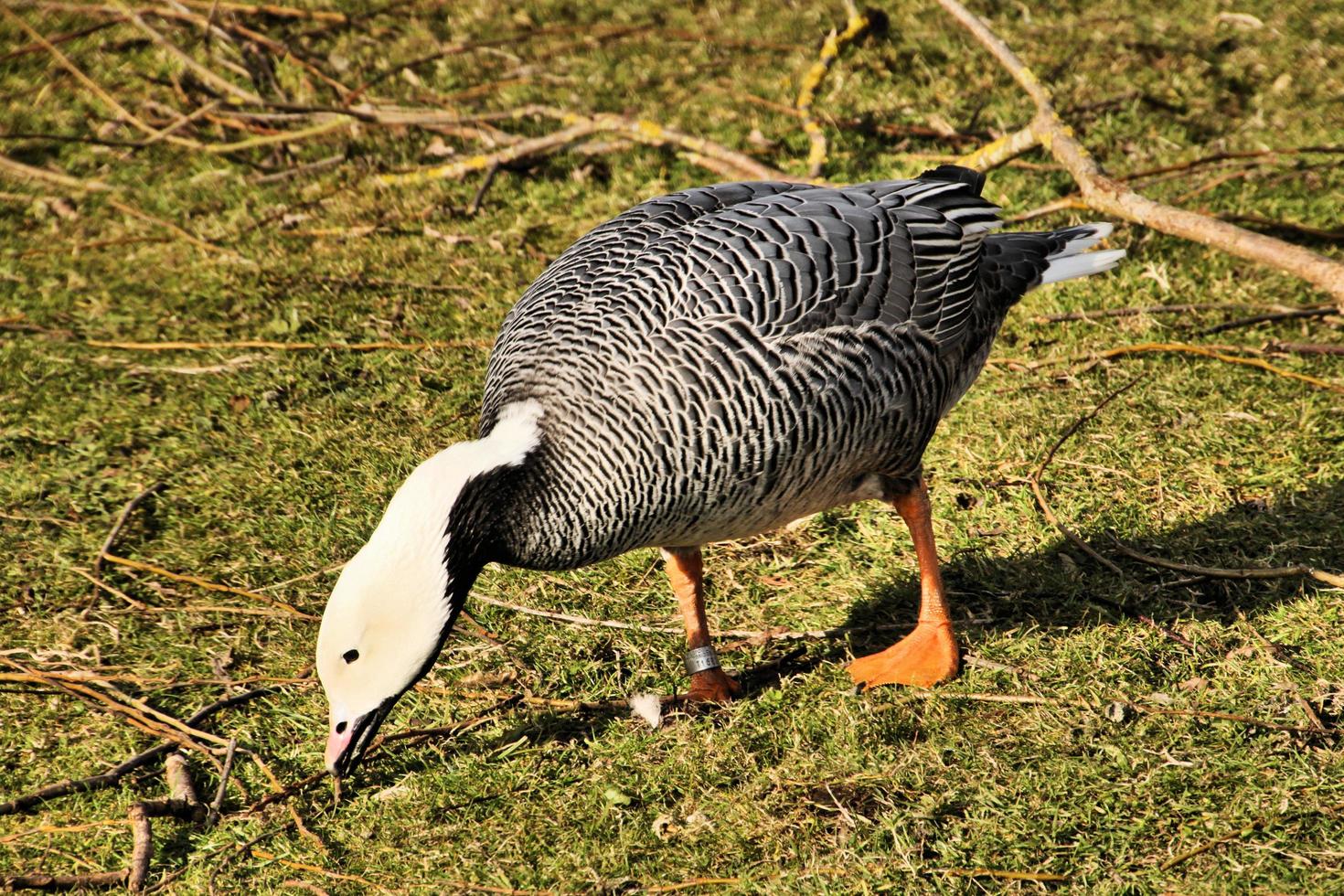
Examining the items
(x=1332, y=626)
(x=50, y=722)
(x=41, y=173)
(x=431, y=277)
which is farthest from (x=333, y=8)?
(x=1332, y=626)

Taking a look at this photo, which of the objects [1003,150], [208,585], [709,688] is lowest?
[208,585]

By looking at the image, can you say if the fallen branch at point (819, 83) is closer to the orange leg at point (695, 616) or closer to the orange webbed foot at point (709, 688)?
the orange leg at point (695, 616)

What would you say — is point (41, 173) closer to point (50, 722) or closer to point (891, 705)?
point (50, 722)

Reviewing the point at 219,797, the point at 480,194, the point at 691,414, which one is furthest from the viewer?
the point at 480,194

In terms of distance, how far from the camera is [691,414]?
3.61 metres

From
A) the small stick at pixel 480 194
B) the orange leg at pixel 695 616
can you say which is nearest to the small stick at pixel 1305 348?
the orange leg at pixel 695 616

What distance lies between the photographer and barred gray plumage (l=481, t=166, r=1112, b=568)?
3605 millimetres

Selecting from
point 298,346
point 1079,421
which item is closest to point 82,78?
point 298,346

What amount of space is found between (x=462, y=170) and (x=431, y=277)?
1.00 metres

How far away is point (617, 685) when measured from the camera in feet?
14.3

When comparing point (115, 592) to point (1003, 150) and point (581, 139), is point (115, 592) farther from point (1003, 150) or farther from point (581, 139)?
point (1003, 150)

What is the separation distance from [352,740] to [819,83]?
5667 millimetres

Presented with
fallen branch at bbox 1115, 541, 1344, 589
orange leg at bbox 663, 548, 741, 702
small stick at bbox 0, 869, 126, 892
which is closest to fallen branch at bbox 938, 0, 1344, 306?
fallen branch at bbox 1115, 541, 1344, 589

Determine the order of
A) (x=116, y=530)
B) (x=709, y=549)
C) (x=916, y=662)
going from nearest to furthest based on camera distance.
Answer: (x=916, y=662) → (x=116, y=530) → (x=709, y=549)
